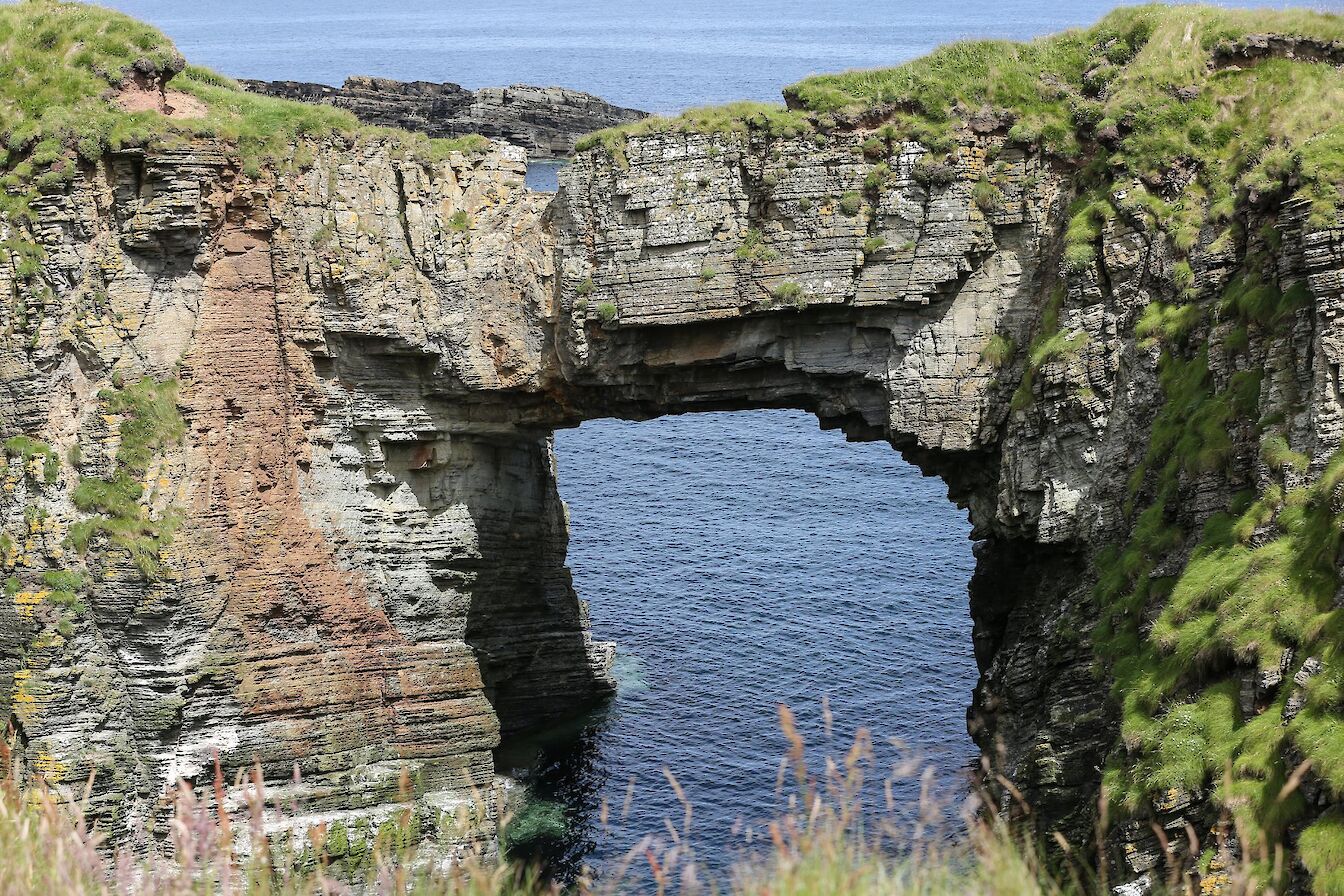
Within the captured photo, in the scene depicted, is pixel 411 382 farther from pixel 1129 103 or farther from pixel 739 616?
pixel 1129 103

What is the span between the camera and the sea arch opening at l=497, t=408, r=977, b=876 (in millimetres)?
47844

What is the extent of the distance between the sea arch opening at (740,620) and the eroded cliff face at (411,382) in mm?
5180

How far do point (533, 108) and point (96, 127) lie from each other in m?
94.3

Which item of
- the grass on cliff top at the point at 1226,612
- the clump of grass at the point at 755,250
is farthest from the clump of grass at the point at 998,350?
the clump of grass at the point at 755,250

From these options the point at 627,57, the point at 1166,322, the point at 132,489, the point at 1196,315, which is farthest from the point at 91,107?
the point at 627,57

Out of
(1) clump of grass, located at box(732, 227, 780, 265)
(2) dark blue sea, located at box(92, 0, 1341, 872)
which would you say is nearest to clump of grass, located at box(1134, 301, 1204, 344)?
(1) clump of grass, located at box(732, 227, 780, 265)

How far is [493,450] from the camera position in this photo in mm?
49000

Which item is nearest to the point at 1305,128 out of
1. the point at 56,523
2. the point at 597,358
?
the point at 597,358

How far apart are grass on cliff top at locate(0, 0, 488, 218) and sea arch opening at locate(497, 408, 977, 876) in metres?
21.1

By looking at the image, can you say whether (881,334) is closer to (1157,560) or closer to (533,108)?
(1157,560)

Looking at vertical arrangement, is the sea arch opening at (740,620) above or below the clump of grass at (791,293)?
below

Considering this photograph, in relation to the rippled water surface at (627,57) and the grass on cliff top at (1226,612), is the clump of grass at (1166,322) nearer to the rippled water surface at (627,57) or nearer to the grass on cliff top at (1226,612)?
the grass on cliff top at (1226,612)

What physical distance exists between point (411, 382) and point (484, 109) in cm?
9095

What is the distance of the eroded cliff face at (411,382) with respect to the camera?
40.6 metres
